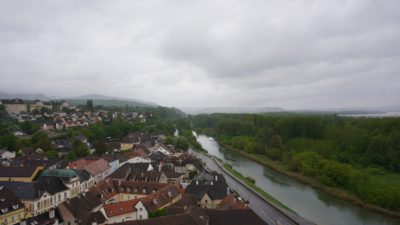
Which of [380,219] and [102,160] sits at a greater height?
[102,160]

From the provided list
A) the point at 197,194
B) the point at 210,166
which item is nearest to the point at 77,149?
the point at 210,166

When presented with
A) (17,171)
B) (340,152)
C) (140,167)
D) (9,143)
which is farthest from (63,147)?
(340,152)

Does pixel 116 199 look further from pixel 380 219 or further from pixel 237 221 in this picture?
pixel 380 219

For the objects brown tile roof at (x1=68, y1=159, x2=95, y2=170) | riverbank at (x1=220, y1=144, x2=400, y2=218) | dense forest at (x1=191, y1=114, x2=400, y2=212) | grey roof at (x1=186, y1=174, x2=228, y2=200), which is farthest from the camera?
brown tile roof at (x1=68, y1=159, x2=95, y2=170)

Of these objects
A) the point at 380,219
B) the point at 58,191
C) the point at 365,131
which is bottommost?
the point at 380,219

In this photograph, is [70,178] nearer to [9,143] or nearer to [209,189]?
[209,189]

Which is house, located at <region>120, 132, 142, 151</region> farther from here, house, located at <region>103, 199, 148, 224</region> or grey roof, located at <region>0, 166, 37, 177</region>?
house, located at <region>103, 199, 148, 224</region>

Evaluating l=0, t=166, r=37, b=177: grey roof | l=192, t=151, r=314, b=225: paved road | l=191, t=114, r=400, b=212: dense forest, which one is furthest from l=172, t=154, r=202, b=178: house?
l=0, t=166, r=37, b=177: grey roof

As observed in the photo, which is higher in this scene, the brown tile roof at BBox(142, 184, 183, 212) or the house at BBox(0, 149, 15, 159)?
the house at BBox(0, 149, 15, 159)
